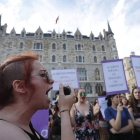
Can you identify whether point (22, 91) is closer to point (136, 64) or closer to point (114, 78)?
point (114, 78)

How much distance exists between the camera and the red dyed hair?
3.07 ft

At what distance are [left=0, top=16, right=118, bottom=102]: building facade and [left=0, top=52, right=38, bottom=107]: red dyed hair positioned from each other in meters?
21.3

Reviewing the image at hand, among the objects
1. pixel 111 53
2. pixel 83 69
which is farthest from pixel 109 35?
pixel 83 69

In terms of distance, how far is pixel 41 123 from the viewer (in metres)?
2.79

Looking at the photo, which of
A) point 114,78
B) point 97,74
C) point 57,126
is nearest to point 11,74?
point 57,126

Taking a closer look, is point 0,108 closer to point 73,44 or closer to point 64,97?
point 64,97

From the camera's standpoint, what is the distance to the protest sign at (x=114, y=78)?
3365mm

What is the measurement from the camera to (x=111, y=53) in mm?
24781

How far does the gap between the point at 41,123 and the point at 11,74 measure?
2256mm

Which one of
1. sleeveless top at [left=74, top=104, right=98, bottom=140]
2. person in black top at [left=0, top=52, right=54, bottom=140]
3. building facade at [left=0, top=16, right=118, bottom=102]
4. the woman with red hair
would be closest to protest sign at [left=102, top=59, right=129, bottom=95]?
sleeveless top at [left=74, top=104, right=98, bottom=140]

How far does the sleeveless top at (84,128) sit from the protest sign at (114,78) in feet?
3.39

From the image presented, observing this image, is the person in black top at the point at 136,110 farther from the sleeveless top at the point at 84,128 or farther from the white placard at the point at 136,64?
the sleeveless top at the point at 84,128

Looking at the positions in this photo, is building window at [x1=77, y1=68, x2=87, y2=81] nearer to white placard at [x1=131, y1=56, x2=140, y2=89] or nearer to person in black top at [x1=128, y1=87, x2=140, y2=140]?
white placard at [x1=131, y1=56, x2=140, y2=89]

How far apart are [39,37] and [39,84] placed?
26113 millimetres
